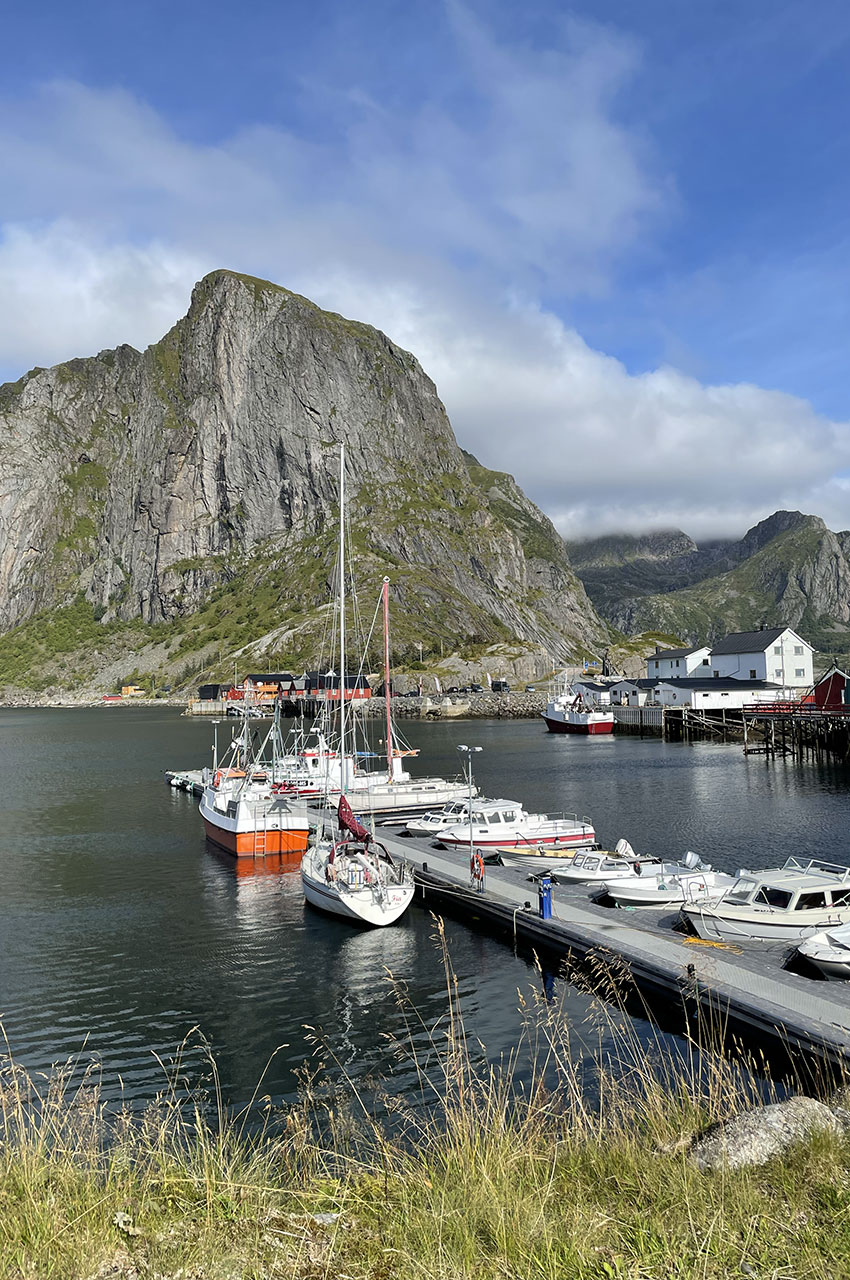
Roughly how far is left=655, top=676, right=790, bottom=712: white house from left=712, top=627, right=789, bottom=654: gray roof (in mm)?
5225

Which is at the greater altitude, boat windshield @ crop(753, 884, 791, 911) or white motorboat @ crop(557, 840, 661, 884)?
boat windshield @ crop(753, 884, 791, 911)

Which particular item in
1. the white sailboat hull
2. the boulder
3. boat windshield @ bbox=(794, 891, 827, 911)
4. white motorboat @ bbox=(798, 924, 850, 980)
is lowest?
the white sailboat hull

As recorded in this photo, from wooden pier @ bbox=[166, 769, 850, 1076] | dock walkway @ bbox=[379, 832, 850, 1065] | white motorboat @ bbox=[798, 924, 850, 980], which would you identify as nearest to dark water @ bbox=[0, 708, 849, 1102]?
wooden pier @ bbox=[166, 769, 850, 1076]

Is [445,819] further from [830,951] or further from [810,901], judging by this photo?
[830,951]

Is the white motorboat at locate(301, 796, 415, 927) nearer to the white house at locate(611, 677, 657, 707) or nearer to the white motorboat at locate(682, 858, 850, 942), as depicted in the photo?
the white motorboat at locate(682, 858, 850, 942)

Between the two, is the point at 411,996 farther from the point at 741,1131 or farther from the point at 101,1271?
the point at 101,1271

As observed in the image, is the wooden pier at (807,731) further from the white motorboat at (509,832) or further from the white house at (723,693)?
the white motorboat at (509,832)

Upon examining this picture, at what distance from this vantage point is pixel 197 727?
6378 inches

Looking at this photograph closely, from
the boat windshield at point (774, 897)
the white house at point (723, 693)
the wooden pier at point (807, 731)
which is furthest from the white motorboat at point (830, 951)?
the white house at point (723, 693)

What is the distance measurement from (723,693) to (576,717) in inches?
892

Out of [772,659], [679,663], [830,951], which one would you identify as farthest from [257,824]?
[679,663]

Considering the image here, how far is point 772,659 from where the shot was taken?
12719cm

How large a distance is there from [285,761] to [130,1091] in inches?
1941

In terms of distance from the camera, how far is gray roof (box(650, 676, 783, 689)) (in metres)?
126
